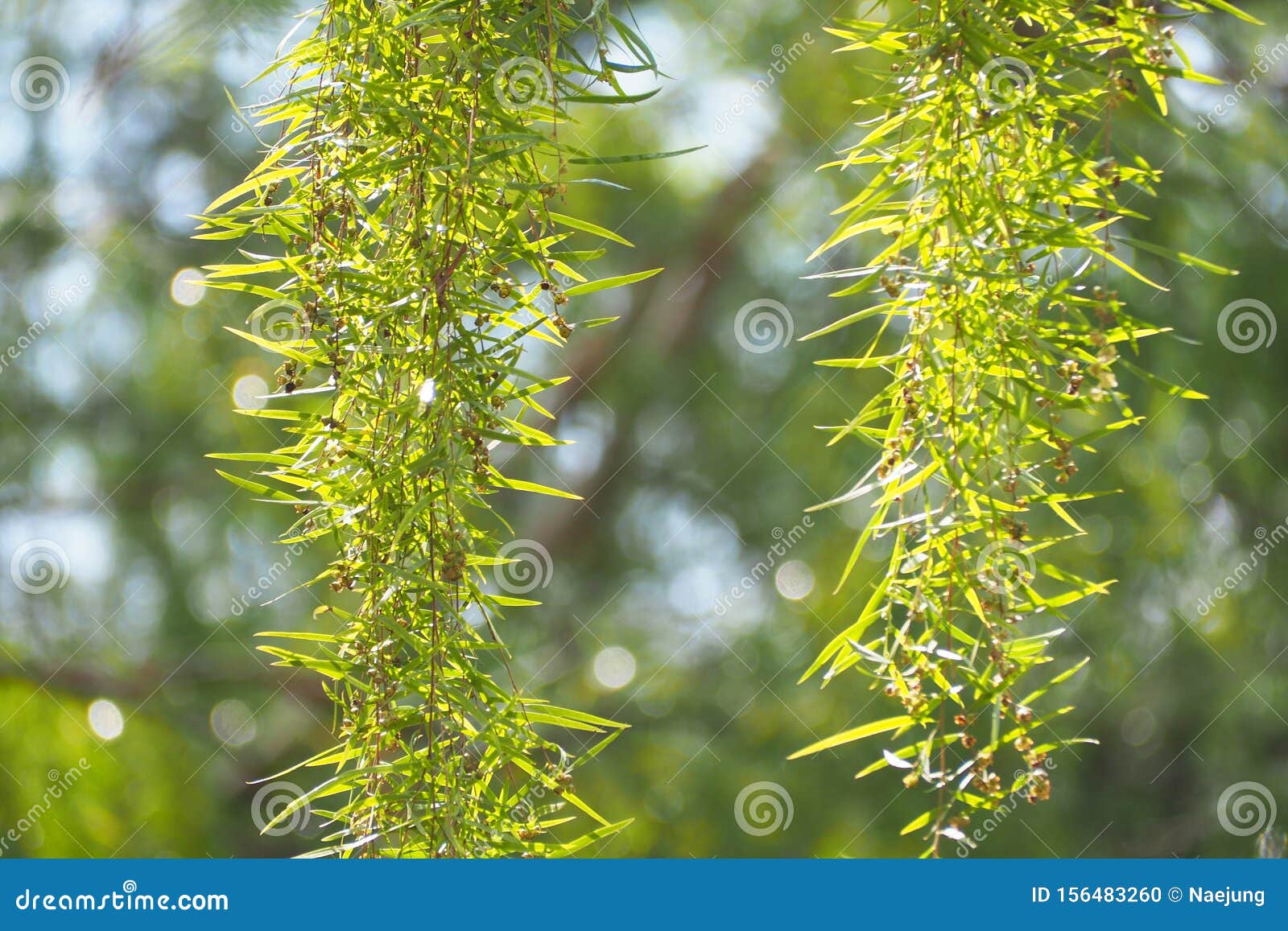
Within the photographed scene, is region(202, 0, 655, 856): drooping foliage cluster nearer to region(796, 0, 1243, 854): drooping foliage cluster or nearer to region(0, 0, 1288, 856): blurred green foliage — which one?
region(796, 0, 1243, 854): drooping foliage cluster

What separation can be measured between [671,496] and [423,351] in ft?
6.86

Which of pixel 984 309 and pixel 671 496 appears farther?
pixel 671 496

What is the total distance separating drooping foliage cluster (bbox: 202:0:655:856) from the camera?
34cm

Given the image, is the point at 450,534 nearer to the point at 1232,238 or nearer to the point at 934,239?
the point at 934,239

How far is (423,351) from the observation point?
0.36 metres

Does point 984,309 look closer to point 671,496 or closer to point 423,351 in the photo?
point 423,351

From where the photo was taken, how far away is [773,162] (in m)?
2.16

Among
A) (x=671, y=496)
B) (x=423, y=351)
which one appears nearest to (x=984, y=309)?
(x=423, y=351)

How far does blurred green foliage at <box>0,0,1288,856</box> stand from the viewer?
1635 millimetres

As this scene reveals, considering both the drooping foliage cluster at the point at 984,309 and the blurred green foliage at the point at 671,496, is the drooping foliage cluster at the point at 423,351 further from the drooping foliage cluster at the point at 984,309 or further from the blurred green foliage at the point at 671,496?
the blurred green foliage at the point at 671,496

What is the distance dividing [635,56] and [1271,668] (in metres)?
1.69

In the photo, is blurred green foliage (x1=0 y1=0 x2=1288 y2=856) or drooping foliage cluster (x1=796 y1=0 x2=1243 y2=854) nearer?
drooping foliage cluster (x1=796 y1=0 x2=1243 y2=854)

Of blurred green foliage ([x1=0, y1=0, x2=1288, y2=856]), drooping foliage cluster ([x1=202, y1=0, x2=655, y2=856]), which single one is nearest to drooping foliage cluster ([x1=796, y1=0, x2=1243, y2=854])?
drooping foliage cluster ([x1=202, y1=0, x2=655, y2=856])

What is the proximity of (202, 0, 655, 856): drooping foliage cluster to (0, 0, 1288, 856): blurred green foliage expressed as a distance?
1.04 meters
